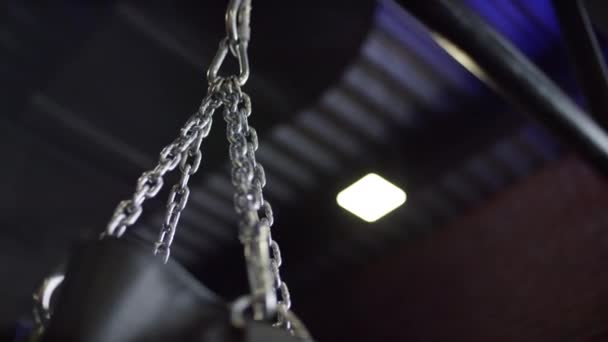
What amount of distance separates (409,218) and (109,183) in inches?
44.7

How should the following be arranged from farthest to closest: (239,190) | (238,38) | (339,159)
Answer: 1. (339,159)
2. (238,38)
3. (239,190)

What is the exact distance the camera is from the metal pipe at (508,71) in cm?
112

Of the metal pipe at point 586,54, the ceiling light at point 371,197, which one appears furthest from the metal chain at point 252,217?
the ceiling light at point 371,197

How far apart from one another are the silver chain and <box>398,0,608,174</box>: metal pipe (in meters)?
0.41

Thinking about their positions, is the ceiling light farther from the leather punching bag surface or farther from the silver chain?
the leather punching bag surface

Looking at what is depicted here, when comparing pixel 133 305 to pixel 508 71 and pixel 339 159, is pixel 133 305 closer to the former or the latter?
pixel 508 71

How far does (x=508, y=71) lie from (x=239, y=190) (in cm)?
72

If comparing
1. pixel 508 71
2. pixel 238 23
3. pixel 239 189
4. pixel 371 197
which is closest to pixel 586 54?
pixel 508 71

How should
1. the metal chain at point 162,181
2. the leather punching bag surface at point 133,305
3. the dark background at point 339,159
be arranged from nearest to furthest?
the leather punching bag surface at point 133,305
the metal chain at point 162,181
the dark background at point 339,159

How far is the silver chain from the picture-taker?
57cm

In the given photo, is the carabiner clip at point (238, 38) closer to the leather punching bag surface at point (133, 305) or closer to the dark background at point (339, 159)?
the leather punching bag surface at point (133, 305)

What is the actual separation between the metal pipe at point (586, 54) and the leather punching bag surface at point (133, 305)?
1.00 m

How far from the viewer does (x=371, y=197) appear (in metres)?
2.27

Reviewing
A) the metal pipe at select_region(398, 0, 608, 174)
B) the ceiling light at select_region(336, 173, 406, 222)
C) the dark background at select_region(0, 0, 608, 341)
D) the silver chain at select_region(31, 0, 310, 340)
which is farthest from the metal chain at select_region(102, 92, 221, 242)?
the ceiling light at select_region(336, 173, 406, 222)
